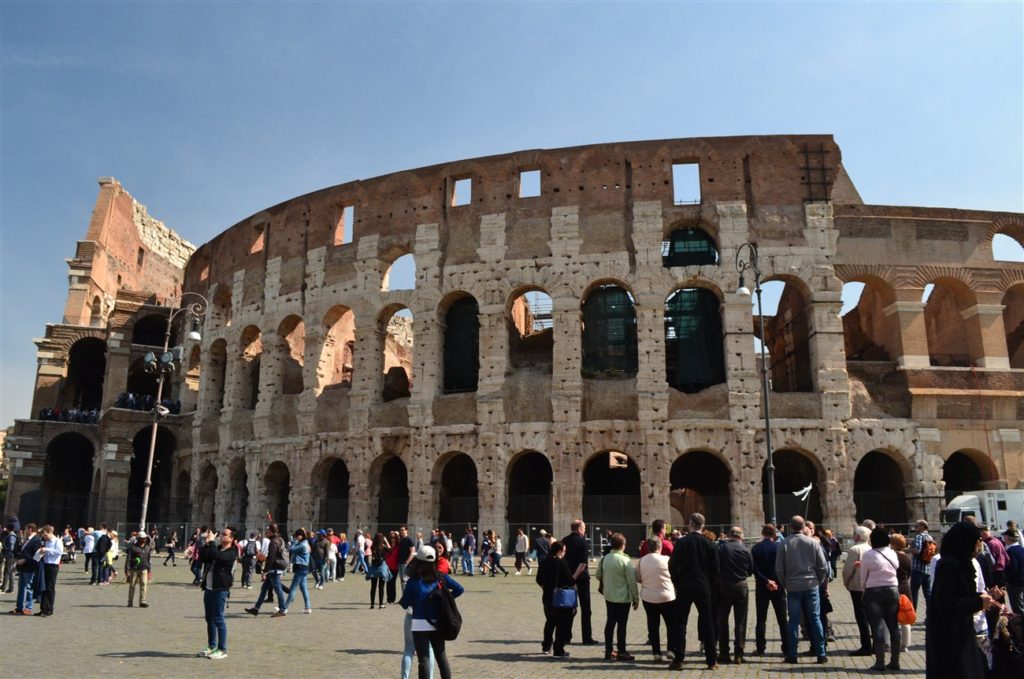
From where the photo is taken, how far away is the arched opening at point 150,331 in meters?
38.3

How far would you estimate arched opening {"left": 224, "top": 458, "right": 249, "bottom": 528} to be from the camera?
2919 centimetres

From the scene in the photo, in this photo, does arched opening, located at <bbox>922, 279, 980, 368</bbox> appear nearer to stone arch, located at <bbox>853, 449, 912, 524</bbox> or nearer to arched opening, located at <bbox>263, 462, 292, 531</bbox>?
stone arch, located at <bbox>853, 449, 912, 524</bbox>

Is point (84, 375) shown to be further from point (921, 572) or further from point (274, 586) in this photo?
point (921, 572)

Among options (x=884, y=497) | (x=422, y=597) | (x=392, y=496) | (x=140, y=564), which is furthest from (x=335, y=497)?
(x=422, y=597)

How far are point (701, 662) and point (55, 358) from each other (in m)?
36.7

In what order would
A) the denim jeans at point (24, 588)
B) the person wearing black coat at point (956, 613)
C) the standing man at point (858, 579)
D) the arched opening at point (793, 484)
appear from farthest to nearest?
the arched opening at point (793, 484) → the denim jeans at point (24, 588) → the standing man at point (858, 579) → the person wearing black coat at point (956, 613)

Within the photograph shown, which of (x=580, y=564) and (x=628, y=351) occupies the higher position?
(x=628, y=351)

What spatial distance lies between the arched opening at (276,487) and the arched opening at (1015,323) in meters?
24.7

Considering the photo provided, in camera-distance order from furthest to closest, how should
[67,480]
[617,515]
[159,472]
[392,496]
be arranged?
1. [67,480]
2. [159,472]
3. [392,496]
4. [617,515]

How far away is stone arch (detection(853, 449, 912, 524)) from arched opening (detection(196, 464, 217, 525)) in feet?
75.7

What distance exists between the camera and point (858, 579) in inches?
320

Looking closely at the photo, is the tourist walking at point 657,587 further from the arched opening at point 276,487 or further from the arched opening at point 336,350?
the arched opening at point 276,487

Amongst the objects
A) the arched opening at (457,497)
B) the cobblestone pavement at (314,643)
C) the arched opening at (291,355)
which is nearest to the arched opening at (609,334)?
the arched opening at (457,497)

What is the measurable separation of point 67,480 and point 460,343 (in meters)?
23.4
